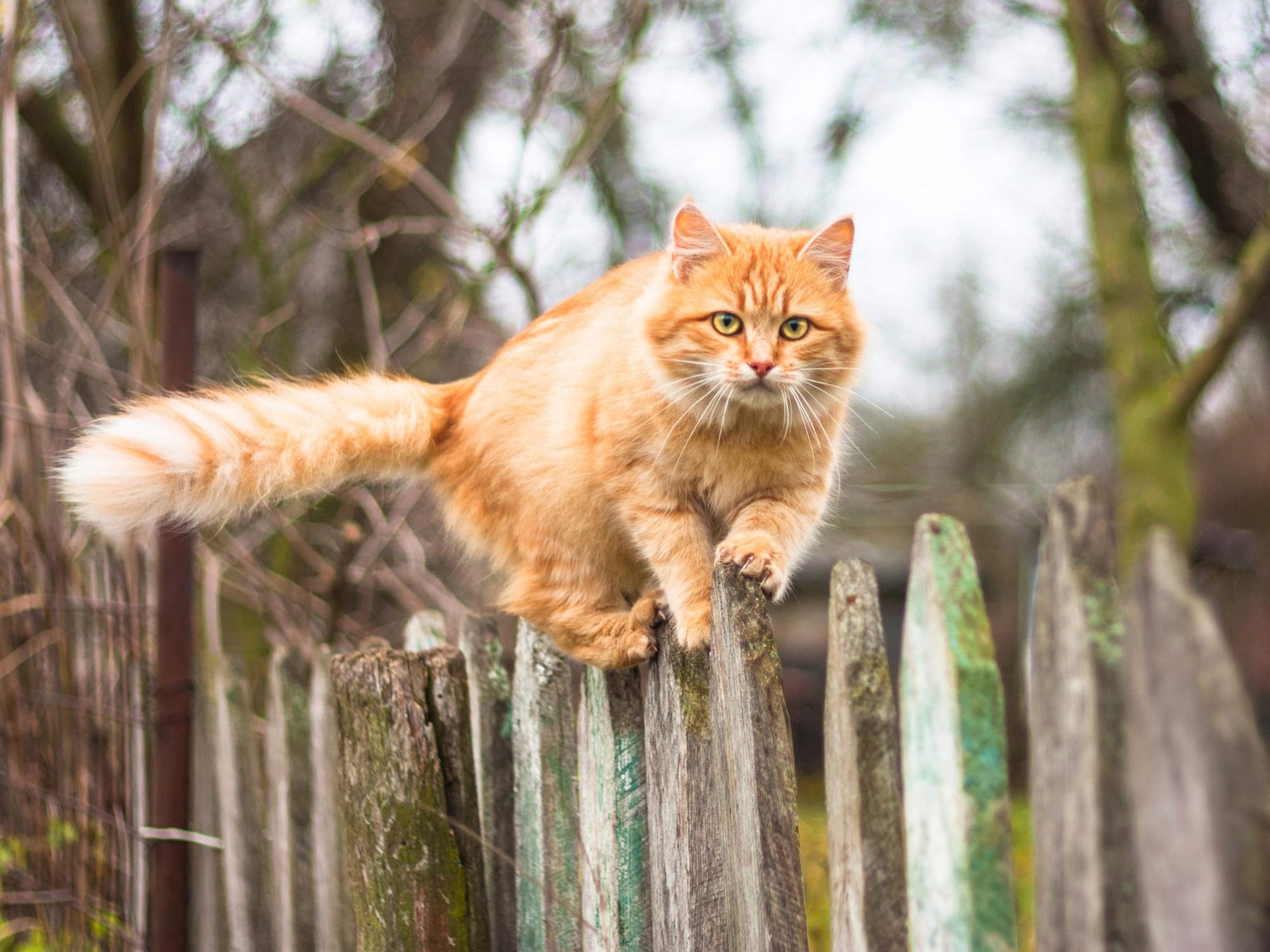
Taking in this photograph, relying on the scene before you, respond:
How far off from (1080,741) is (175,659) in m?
2.40

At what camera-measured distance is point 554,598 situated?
2439 mm

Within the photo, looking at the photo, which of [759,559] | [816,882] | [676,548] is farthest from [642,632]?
[816,882]

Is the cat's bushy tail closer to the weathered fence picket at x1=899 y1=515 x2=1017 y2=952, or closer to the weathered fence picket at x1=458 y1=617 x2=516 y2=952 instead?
the weathered fence picket at x1=458 y1=617 x2=516 y2=952

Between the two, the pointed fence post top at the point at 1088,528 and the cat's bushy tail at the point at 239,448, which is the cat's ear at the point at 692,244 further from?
the pointed fence post top at the point at 1088,528

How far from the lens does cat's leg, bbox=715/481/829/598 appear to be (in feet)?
6.43

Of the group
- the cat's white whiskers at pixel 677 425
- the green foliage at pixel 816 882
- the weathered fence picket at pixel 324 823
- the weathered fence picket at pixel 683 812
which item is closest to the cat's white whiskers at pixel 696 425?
the cat's white whiskers at pixel 677 425

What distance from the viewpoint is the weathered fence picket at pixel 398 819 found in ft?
6.30

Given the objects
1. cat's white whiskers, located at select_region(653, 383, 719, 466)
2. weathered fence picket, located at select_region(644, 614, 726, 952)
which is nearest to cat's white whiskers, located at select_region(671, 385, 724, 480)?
cat's white whiskers, located at select_region(653, 383, 719, 466)

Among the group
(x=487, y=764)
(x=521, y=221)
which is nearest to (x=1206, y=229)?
(x=521, y=221)

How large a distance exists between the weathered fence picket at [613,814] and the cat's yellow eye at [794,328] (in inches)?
35.0

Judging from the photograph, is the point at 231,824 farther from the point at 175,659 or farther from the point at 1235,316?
the point at 1235,316

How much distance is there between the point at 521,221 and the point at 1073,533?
8.82ft

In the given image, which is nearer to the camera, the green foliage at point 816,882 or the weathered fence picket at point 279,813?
the weathered fence picket at point 279,813

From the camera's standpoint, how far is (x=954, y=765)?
109 centimetres
